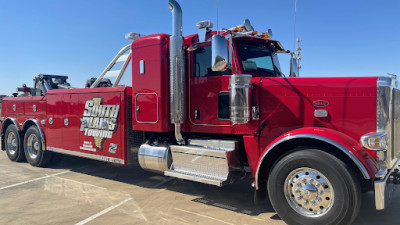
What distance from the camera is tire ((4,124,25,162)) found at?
8648mm

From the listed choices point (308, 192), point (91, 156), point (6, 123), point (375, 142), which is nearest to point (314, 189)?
point (308, 192)

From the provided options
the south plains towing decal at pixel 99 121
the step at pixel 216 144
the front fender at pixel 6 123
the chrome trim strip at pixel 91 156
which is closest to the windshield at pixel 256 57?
the step at pixel 216 144

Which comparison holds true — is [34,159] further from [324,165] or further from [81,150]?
[324,165]

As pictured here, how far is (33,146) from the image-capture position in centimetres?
828

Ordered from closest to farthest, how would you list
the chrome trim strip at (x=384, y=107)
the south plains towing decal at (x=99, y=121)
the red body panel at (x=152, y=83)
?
the chrome trim strip at (x=384, y=107)
the red body panel at (x=152, y=83)
the south plains towing decal at (x=99, y=121)

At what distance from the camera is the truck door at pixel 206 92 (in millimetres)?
4922

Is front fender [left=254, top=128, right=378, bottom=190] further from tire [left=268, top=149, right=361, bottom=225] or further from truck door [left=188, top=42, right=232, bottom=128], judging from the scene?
truck door [left=188, top=42, right=232, bottom=128]

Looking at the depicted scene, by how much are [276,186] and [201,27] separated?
8.76ft

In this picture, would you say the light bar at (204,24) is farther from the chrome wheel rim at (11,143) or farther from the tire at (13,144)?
the chrome wheel rim at (11,143)

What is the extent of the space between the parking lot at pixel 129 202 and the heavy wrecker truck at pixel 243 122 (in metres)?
0.47

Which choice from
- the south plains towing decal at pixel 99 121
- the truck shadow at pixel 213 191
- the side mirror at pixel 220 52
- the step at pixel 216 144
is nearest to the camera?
the side mirror at pixel 220 52

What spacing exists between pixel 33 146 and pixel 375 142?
7867mm

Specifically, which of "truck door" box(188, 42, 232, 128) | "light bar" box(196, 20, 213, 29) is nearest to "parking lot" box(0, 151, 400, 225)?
"truck door" box(188, 42, 232, 128)

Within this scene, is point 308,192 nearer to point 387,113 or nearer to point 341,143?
point 341,143
